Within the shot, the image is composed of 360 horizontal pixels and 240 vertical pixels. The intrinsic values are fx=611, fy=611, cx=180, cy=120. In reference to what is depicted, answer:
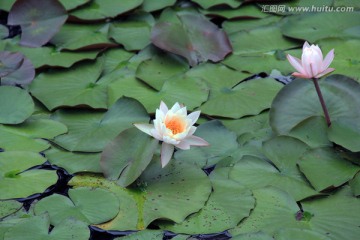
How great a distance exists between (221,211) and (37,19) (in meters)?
1.43

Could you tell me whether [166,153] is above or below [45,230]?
above

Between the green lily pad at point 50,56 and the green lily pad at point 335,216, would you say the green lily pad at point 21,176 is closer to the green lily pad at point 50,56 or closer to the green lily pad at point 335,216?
the green lily pad at point 50,56

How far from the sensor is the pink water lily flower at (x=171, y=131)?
188 centimetres

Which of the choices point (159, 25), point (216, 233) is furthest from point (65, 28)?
point (216, 233)

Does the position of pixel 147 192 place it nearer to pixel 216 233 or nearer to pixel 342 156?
pixel 216 233

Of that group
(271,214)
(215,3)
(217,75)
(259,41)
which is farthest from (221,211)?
(215,3)

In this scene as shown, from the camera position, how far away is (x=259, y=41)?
2697 millimetres

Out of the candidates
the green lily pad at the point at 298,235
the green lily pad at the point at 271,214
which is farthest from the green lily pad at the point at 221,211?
the green lily pad at the point at 298,235

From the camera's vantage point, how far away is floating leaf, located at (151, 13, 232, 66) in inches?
101

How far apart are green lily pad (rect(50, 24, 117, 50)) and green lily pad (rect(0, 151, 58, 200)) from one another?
70 centimetres

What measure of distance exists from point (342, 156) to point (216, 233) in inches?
19.9

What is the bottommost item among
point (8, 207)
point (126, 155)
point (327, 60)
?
point (8, 207)

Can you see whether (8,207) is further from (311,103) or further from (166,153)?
(311,103)

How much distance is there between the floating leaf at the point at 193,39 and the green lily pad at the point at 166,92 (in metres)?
0.16
